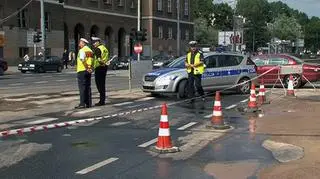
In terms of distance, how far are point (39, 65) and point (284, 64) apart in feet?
86.6

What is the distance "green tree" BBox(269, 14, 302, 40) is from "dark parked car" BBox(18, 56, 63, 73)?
3874 inches

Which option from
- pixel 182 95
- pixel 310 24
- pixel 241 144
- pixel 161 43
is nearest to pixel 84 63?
pixel 182 95

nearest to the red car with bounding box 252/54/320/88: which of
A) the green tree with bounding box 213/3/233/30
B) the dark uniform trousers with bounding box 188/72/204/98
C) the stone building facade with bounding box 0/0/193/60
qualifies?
the dark uniform trousers with bounding box 188/72/204/98

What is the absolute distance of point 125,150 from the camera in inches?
367

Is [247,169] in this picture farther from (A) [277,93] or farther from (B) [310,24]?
(B) [310,24]

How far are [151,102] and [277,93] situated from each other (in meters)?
5.70

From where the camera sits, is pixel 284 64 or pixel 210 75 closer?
pixel 210 75

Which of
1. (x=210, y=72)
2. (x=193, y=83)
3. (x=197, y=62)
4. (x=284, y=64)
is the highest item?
(x=197, y=62)

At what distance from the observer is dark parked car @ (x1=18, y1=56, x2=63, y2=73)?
46.8 metres

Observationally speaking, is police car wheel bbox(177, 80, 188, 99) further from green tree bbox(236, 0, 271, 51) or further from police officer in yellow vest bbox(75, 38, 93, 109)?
green tree bbox(236, 0, 271, 51)

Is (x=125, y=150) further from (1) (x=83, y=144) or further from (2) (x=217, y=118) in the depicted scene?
(2) (x=217, y=118)

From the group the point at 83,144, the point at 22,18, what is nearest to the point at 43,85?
the point at 83,144

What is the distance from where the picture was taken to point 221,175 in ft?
25.0

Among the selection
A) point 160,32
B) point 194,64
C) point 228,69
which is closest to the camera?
point 194,64
